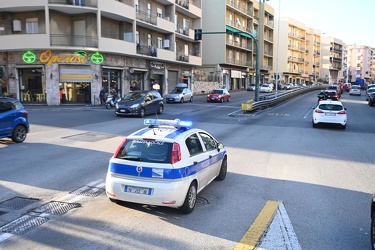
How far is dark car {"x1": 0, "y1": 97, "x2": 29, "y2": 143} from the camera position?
12345 mm

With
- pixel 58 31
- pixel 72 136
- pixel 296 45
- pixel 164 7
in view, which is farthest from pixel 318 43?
pixel 72 136

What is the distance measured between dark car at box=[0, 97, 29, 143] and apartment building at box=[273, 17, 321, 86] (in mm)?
80586

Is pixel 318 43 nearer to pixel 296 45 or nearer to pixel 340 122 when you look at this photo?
pixel 296 45

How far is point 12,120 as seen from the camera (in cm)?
1264

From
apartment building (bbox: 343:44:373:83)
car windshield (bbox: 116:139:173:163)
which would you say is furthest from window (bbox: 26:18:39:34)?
apartment building (bbox: 343:44:373:83)

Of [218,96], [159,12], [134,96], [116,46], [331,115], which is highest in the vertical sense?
[159,12]

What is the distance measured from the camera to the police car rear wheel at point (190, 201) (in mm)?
5918

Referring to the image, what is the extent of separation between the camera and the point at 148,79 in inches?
1597

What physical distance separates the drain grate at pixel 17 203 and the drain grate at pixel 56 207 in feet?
1.21

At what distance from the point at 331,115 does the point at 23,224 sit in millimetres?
16738

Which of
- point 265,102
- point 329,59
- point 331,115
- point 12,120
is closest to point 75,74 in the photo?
point 265,102

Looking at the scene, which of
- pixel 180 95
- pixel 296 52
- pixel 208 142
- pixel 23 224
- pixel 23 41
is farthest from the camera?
pixel 296 52

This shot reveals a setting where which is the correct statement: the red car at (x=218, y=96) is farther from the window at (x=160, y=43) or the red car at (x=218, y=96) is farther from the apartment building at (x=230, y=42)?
the apartment building at (x=230, y=42)

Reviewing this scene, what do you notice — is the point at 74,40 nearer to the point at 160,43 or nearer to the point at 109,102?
the point at 109,102
